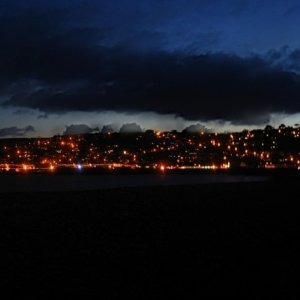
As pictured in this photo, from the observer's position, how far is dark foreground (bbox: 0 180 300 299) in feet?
33.0

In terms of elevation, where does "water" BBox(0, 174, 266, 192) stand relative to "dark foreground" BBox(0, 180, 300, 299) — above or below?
below

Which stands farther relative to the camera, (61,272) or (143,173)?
(143,173)

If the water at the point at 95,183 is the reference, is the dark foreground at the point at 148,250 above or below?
above

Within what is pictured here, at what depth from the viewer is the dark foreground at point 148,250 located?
10.1 meters

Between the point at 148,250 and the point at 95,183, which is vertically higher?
the point at 148,250

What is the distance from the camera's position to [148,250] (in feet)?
42.8

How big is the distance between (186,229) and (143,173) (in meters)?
105

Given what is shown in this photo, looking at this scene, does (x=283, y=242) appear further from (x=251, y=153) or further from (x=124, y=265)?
(x=251, y=153)

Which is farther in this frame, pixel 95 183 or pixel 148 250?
pixel 95 183

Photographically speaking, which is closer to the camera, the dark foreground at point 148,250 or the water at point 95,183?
the dark foreground at point 148,250

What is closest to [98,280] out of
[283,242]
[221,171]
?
[283,242]

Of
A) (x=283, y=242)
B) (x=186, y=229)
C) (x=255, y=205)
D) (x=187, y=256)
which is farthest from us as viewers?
(x=255, y=205)

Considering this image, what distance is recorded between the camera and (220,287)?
33.1ft

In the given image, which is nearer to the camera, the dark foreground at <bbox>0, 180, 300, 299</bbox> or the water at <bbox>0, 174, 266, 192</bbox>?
the dark foreground at <bbox>0, 180, 300, 299</bbox>
